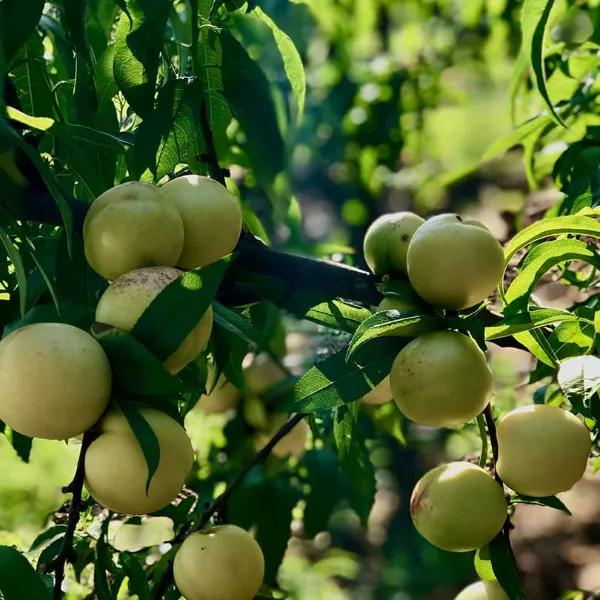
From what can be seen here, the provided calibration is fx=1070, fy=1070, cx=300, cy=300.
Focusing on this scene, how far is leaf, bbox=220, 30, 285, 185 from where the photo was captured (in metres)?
0.42

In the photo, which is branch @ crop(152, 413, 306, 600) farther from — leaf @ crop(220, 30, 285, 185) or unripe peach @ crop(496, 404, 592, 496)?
leaf @ crop(220, 30, 285, 185)

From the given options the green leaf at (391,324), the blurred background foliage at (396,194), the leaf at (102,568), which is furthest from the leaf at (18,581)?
the blurred background foliage at (396,194)

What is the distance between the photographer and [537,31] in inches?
28.4

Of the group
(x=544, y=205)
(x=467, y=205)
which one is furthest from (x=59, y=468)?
(x=467, y=205)

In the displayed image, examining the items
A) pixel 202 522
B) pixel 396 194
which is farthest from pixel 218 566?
pixel 396 194

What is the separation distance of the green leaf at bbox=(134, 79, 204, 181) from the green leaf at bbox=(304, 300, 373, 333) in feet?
0.45

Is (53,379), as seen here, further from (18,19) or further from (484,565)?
(484,565)

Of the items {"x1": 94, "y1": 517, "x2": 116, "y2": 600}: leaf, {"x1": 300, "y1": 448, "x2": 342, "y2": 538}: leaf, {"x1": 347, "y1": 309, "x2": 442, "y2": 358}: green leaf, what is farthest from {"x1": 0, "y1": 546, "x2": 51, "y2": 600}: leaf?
{"x1": 300, "y1": 448, "x2": 342, "y2": 538}: leaf

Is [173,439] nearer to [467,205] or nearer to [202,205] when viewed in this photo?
[202,205]

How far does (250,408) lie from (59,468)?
0.32 meters

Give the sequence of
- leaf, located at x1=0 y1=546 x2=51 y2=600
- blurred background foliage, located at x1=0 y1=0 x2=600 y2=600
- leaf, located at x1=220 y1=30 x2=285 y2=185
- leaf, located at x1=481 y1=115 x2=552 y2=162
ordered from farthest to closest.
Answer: blurred background foliage, located at x1=0 y1=0 x2=600 y2=600 → leaf, located at x1=481 y1=115 x2=552 y2=162 → leaf, located at x1=0 y1=546 x2=51 y2=600 → leaf, located at x1=220 y1=30 x2=285 y2=185

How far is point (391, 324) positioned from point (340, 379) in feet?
0.21

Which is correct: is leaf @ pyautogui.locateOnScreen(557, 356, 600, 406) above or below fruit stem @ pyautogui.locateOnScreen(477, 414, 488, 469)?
above

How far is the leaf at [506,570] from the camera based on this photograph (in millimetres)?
720
